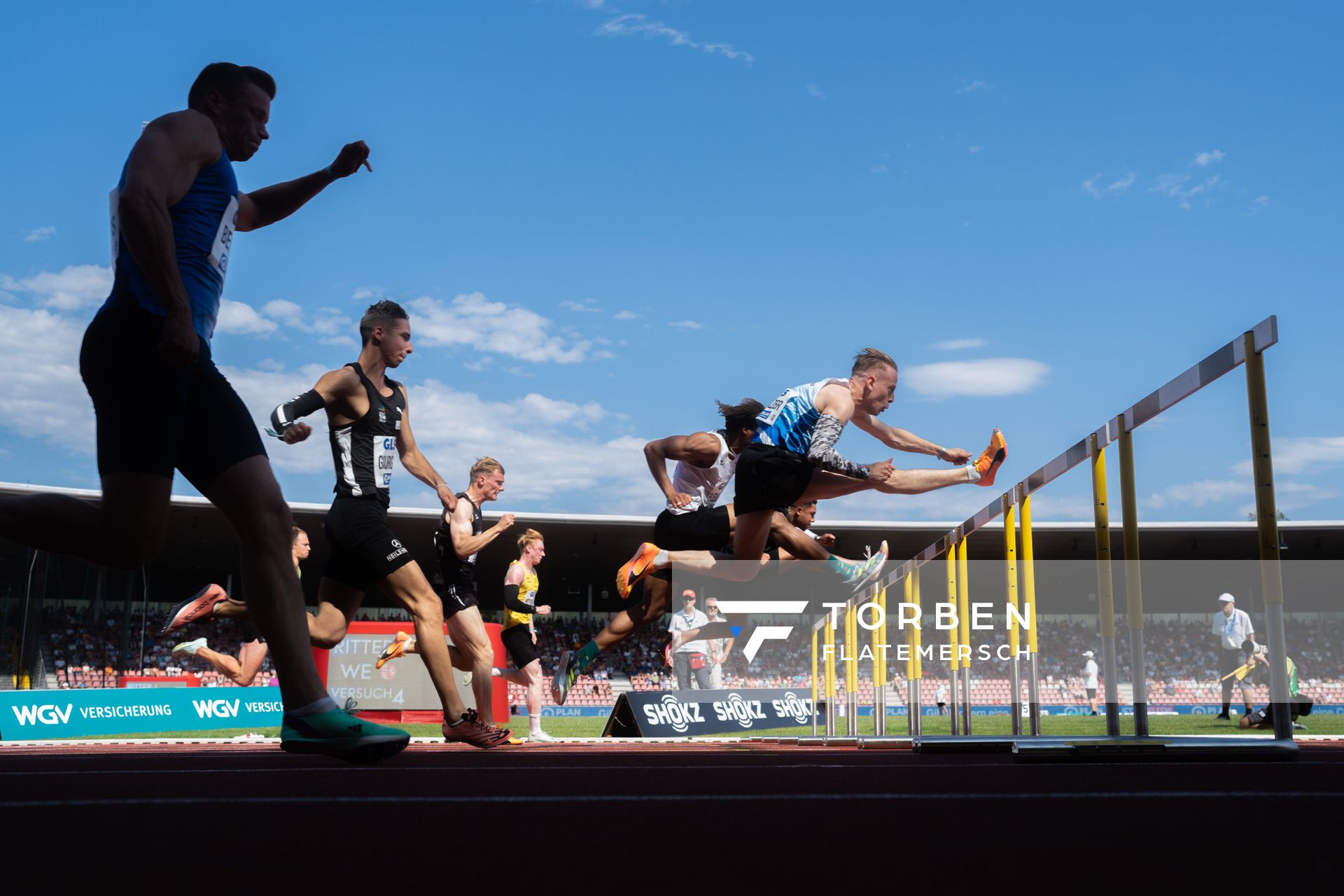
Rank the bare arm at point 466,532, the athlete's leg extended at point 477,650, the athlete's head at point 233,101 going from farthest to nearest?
1. the bare arm at point 466,532
2. the athlete's leg extended at point 477,650
3. the athlete's head at point 233,101

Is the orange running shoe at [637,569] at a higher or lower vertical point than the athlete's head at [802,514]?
lower

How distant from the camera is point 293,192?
404 centimetres

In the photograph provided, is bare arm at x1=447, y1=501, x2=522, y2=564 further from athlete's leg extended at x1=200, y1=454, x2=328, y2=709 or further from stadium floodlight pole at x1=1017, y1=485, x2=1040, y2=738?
athlete's leg extended at x1=200, y1=454, x2=328, y2=709

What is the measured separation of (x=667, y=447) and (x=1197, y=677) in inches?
1258

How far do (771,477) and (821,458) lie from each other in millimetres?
295

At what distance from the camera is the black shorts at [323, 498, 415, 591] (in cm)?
555

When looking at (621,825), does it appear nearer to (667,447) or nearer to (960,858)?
(960,858)

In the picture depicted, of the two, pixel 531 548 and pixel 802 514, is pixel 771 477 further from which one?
pixel 531 548

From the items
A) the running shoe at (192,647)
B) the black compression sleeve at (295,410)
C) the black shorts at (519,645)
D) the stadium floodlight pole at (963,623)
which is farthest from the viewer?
the running shoe at (192,647)

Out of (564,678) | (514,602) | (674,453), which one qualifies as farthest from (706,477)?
(514,602)

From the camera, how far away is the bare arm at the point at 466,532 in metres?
7.45

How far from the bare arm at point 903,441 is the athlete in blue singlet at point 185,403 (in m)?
4.19

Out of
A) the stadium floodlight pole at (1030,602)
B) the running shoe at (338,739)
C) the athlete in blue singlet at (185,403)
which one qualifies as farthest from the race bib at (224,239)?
the stadium floodlight pole at (1030,602)

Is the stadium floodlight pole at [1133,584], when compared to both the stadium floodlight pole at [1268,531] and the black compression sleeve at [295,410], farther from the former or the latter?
the black compression sleeve at [295,410]
